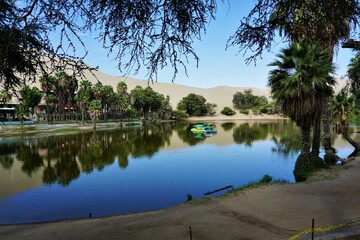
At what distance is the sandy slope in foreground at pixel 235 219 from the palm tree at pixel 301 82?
5.39 metres

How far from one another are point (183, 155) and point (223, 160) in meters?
5.75

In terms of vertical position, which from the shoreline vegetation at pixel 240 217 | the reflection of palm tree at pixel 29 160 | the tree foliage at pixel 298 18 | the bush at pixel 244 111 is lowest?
the reflection of palm tree at pixel 29 160

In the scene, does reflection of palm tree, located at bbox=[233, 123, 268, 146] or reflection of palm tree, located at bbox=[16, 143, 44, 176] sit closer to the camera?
reflection of palm tree, located at bbox=[16, 143, 44, 176]

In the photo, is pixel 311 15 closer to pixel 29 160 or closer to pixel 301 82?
pixel 301 82

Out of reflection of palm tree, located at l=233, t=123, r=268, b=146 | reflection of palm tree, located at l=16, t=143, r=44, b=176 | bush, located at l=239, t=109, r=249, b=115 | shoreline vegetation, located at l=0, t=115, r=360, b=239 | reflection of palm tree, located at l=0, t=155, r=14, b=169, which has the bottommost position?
reflection of palm tree, located at l=0, t=155, r=14, b=169

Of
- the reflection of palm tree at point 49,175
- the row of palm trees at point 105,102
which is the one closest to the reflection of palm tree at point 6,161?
the reflection of palm tree at point 49,175

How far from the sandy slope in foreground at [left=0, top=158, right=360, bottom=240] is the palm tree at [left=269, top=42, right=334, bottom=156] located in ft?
17.7

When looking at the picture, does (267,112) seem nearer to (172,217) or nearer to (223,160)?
(223,160)

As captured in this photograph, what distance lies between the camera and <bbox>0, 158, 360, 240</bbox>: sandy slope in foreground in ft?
32.7

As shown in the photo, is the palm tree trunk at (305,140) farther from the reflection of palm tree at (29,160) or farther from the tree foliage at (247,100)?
the tree foliage at (247,100)

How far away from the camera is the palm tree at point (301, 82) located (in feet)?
63.1

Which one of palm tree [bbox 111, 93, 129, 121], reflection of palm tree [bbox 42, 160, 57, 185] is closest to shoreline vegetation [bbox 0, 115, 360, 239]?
reflection of palm tree [bbox 42, 160, 57, 185]

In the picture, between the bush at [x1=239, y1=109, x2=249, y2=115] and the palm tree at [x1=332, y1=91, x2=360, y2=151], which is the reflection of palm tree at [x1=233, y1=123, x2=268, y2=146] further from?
the bush at [x1=239, y1=109, x2=249, y2=115]

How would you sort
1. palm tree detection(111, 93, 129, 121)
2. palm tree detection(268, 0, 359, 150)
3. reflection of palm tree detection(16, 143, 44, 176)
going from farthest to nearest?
palm tree detection(111, 93, 129, 121), reflection of palm tree detection(16, 143, 44, 176), palm tree detection(268, 0, 359, 150)
